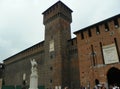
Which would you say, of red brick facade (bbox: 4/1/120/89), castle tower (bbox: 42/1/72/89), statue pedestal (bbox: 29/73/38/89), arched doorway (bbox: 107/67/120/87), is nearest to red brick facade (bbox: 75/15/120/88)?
red brick facade (bbox: 4/1/120/89)

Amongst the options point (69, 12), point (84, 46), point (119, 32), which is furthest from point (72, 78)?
point (69, 12)

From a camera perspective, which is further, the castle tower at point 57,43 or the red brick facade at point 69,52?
the castle tower at point 57,43

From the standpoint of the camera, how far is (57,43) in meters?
25.5

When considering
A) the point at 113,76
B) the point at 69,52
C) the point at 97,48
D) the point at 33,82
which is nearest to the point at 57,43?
the point at 69,52

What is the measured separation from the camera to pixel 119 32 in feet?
61.0

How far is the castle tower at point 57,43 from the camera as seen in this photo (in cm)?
2367

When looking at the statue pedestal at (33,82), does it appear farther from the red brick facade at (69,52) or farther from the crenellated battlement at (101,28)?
the crenellated battlement at (101,28)

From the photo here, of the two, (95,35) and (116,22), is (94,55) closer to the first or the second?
(95,35)

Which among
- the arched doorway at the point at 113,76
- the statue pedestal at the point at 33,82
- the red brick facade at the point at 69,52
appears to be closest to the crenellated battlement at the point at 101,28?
the red brick facade at the point at 69,52

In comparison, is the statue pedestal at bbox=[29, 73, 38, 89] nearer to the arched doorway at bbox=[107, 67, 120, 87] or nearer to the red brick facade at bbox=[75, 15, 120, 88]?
the red brick facade at bbox=[75, 15, 120, 88]

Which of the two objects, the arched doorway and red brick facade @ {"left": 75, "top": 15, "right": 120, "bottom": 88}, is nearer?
red brick facade @ {"left": 75, "top": 15, "right": 120, "bottom": 88}

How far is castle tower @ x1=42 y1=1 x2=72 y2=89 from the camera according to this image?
77.7 feet

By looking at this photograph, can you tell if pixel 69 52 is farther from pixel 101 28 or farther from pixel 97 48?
pixel 101 28

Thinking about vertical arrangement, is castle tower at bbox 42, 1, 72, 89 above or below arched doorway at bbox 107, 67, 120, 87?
above
